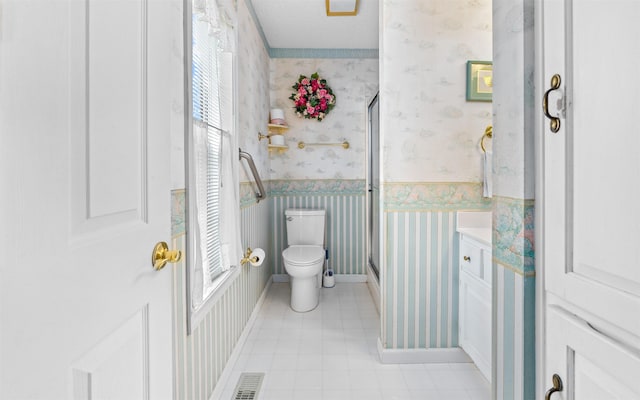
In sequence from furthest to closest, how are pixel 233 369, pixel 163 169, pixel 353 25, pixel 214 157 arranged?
1. pixel 353 25
2. pixel 233 369
3. pixel 214 157
4. pixel 163 169

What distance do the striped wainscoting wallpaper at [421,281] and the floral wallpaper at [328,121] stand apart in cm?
157

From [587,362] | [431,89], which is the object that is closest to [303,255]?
[431,89]

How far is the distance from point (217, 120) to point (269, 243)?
181cm

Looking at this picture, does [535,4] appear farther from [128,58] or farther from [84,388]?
[84,388]

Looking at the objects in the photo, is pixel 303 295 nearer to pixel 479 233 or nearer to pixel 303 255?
pixel 303 255

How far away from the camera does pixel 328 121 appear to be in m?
3.44

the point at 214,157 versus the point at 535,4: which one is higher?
the point at 535,4

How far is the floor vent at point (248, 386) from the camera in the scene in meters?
1.64

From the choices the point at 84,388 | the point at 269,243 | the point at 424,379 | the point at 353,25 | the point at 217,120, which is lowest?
the point at 424,379

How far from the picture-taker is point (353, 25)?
2902 millimetres

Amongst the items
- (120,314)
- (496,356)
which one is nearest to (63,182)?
(120,314)

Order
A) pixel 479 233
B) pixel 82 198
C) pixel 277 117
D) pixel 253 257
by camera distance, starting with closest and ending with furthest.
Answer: pixel 82 198 → pixel 479 233 → pixel 253 257 → pixel 277 117

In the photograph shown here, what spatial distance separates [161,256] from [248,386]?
132cm

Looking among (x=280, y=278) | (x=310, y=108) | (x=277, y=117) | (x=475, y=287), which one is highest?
(x=310, y=108)
